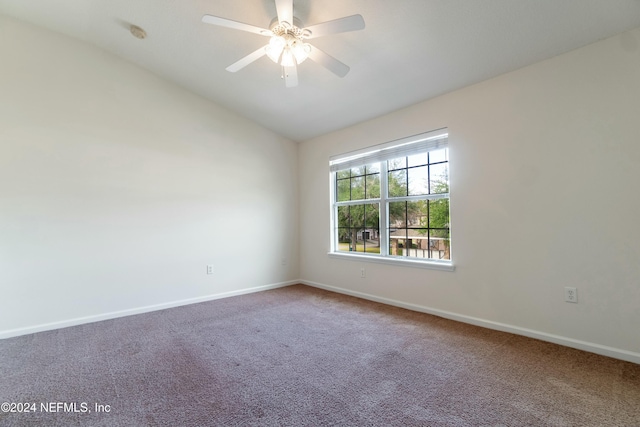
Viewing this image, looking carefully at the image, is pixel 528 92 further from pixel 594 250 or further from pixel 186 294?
pixel 186 294

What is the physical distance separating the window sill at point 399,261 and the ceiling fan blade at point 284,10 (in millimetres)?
2631

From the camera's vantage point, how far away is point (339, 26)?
6.09 ft

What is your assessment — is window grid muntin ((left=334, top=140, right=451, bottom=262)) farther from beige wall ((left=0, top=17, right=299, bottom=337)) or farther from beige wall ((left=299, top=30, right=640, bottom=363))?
beige wall ((left=0, top=17, right=299, bottom=337))

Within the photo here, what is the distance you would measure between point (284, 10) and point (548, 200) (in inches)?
100

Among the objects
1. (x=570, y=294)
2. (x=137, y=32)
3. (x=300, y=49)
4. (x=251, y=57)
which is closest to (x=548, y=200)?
(x=570, y=294)

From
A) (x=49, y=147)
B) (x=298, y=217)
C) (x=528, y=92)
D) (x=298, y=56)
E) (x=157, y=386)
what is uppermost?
(x=298, y=56)

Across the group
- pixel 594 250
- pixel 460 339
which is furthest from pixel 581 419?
pixel 594 250

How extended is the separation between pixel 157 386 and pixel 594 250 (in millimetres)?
3297

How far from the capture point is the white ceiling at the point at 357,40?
206 centimetres

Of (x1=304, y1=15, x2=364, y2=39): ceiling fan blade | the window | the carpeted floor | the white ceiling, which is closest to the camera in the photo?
the carpeted floor

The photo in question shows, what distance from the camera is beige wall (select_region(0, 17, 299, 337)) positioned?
108 inches

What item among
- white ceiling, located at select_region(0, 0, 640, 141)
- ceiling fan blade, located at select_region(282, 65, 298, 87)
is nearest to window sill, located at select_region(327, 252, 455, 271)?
white ceiling, located at select_region(0, 0, 640, 141)

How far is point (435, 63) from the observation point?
2.61 meters

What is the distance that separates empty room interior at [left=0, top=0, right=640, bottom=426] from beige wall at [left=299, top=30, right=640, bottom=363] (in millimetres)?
17
